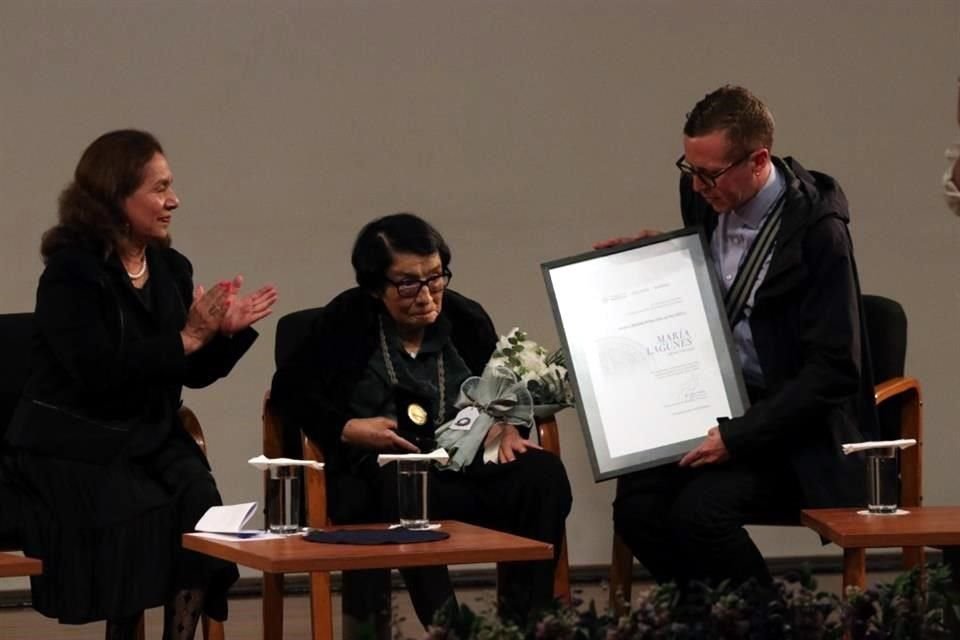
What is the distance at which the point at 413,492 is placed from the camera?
4.01 metres

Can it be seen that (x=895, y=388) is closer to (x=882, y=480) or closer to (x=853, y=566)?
(x=882, y=480)

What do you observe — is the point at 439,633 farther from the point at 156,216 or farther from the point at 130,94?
the point at 130,94

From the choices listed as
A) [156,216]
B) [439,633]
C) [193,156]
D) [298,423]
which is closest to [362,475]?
[298,423]

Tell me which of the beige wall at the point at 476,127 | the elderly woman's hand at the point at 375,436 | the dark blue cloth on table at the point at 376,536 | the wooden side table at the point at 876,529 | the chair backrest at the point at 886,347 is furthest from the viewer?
the beige wall at the point at 476,127

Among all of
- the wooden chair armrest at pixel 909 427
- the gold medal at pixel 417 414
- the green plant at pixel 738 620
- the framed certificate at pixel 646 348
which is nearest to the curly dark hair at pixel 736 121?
the framed certificate at pixel 646 348

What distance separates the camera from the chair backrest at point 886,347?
4848 millimetres

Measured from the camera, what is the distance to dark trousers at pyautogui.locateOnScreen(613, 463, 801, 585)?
14.2 ft

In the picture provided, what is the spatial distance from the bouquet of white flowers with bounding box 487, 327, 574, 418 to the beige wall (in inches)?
58.7

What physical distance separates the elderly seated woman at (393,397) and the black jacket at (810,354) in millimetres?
552

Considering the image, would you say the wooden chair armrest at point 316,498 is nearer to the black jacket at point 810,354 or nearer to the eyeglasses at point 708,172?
the black jacket at point 810,354

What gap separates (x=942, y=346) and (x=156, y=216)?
121 inches

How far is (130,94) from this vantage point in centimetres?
591

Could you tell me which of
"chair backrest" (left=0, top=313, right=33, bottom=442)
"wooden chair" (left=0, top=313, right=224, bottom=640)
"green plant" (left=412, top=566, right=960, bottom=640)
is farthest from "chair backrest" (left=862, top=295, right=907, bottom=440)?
"green plant" (left=412, top=566, right=960, bottom=640)

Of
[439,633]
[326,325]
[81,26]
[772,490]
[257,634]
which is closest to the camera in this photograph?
[439,633]
